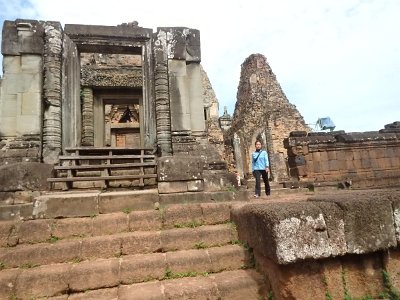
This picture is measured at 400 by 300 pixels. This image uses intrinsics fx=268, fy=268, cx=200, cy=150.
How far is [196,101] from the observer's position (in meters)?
6.46

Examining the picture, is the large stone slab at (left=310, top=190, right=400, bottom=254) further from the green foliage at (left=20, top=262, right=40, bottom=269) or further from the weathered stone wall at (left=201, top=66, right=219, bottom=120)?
the weathered stone wall at (left=201, top=66, right=219, bottom=120)

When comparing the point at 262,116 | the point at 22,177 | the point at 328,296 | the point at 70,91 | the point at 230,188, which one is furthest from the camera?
the point at 262,116

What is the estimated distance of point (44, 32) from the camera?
6004mm

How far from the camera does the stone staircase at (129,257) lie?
8.28 feet

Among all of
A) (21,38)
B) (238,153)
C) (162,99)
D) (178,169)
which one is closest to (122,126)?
(21,38)

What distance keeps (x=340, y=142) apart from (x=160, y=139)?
22.4 feet

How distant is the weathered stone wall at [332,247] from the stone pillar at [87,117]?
26.9 feet

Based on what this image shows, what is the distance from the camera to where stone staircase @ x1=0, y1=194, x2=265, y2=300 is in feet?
8.28

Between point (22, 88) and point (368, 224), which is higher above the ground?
point (22, 88)

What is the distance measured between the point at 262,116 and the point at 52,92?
19844 mm

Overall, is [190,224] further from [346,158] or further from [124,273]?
[346,158]

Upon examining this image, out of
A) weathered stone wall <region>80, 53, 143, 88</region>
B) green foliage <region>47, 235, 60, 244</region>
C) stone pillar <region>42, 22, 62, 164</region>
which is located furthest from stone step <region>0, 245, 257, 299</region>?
weathered stone wall <region>80, 53, 143, 88</region>

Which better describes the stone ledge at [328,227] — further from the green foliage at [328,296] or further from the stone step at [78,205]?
the stone step at [78,205]

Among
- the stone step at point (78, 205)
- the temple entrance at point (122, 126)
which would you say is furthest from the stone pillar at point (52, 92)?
the temple entrance at point (122, 126)
